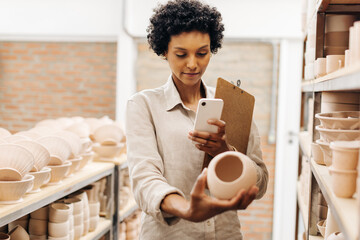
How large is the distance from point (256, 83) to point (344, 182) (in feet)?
11.5

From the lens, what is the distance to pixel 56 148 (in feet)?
7.49

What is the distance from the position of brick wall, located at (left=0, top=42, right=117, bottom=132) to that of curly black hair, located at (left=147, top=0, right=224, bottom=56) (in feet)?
11.3

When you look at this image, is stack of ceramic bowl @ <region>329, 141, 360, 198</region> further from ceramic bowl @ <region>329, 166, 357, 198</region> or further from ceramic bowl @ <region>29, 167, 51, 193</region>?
ceramic bowl @ <region>29, 167, 51, 193</region>

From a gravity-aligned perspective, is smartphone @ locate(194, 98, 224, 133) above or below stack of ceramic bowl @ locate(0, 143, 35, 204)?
above

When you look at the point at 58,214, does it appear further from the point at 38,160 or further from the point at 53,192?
the point at 38,160

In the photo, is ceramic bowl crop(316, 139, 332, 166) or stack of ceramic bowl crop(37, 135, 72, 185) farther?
stack of ceramic bowl crop(37, 135, 72, 185)

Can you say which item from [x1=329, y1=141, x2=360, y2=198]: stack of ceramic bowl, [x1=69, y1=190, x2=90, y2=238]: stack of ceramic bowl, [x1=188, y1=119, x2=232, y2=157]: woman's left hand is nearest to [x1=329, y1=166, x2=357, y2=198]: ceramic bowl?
[x1=329, y1=141, x2=360, y2=198]: stack of ceramic bowl

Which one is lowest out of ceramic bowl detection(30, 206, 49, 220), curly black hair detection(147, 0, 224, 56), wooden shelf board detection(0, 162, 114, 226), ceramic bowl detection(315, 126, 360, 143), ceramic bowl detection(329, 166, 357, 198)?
ceramic bowl detection(30, 206, 49, 220)

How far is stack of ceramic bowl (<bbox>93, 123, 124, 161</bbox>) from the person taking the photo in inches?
118

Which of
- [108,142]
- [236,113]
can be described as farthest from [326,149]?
[108,142]

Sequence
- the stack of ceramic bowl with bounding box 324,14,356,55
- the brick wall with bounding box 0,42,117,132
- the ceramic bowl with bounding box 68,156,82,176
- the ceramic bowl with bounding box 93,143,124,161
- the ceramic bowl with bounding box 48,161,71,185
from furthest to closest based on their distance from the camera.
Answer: the brick wall with bounding box 0,42,117,132 → the ceramic bowl with bounding box 93,143,124,161 → the ceramic bowl with bounding box 68,156,82,176 → the ceramic bowl with bounding box 48,161,71,185 → the stack of ceramic bowl with bounding box 324,14,356,55

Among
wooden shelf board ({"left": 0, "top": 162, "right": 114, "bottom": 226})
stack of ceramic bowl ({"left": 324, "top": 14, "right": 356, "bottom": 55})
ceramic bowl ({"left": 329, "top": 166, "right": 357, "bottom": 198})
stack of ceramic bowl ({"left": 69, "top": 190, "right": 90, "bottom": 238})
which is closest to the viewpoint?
ceramic bowl ({"left": 329, "top": 166, "right": 357, "bottom": 198})

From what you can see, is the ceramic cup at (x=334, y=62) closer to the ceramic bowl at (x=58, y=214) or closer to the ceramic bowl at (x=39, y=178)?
the ceramic bowl at (x=39, y=178)

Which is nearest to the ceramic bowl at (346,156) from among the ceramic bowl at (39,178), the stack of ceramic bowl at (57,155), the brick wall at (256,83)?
the ceramic bowl at (39,178)
